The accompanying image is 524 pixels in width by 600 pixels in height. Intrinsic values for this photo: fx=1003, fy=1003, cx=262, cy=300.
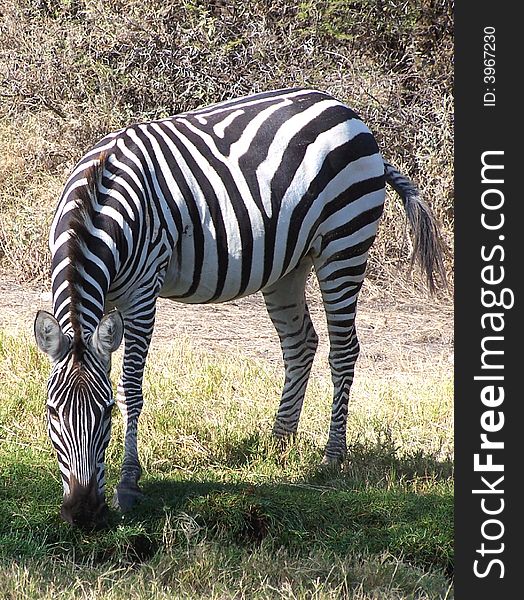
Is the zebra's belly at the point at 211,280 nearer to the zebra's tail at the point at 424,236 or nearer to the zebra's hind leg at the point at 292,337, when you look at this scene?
the zebra's hind leg at the point at 292,337

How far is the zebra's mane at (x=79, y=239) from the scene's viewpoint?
4.92 metres

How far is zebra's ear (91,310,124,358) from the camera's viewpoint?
16.0 ft

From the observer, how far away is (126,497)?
18.0 feet

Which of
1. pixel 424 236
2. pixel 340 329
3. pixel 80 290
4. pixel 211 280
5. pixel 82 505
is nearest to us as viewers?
pixel 82 505

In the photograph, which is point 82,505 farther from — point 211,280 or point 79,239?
point 211,280

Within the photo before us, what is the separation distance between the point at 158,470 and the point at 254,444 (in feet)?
2.57

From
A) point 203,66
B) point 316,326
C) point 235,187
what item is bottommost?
point 235,187

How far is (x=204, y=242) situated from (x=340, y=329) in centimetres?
136

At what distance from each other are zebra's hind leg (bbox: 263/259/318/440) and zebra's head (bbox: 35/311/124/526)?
7.95ft

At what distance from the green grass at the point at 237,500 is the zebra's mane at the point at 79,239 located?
3.35ft

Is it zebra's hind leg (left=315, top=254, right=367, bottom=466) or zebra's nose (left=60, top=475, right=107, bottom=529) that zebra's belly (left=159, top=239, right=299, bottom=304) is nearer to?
zebra's hind leg (left=315, top=254, right=367, bottom=466)

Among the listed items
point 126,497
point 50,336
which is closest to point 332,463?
point 126,497

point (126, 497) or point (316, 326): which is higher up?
point (316, 326)

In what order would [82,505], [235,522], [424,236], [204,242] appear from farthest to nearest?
[424,236] → [204,242] → [235,522] → [82,505]
